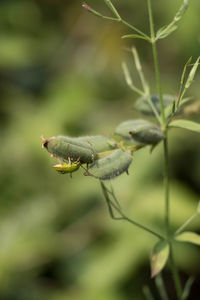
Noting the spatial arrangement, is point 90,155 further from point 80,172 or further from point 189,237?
point 80,172

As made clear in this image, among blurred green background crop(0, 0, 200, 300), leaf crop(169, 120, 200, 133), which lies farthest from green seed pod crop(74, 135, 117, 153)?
blurred green background crop(0, 0, 200, 300)

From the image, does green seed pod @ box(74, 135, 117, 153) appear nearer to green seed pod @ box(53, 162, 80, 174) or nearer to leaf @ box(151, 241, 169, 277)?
green seed pod @ box(53, 162, 80, 174)

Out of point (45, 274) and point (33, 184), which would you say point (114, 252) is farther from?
point (33, 184)

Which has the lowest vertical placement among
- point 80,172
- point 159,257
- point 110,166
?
point 80,172

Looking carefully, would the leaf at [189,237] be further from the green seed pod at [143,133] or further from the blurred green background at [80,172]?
the blurred green background at [80,172]

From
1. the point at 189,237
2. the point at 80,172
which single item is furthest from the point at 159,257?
the point at 80,172

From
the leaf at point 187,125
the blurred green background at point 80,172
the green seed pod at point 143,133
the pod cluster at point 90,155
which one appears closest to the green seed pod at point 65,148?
the pod cluster at point 90,155
